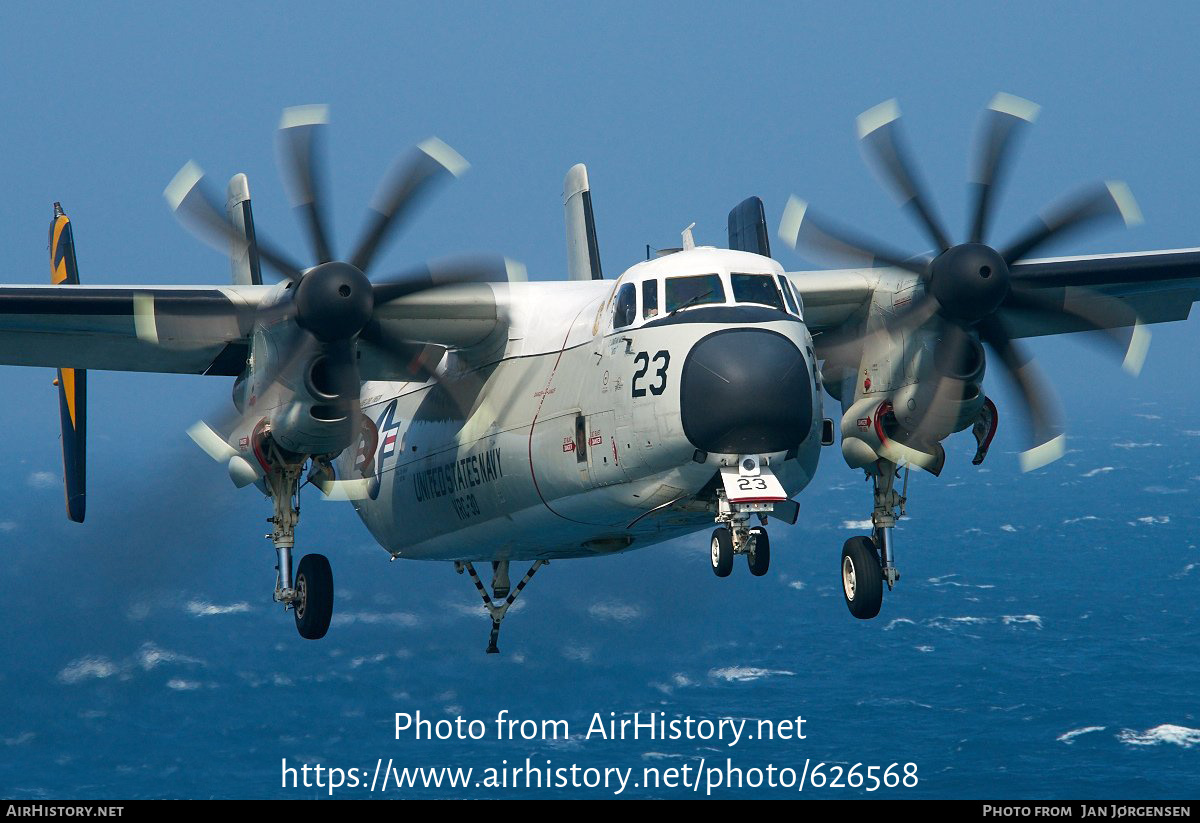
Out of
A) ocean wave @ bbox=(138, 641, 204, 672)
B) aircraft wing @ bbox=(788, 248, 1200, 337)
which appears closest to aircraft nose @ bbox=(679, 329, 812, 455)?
aircraft wing @ bbox=(788, 248, 1200, 337)

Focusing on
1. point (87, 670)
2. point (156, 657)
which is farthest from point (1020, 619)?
point (87, 670)

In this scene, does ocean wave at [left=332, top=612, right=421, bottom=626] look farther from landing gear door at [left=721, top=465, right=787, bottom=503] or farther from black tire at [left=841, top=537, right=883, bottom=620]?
landing gear door at [left=721, top=465, right=787, bottom=503]

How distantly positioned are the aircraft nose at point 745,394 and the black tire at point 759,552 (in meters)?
1.26

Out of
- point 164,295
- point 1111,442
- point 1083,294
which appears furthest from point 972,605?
point 1111,442

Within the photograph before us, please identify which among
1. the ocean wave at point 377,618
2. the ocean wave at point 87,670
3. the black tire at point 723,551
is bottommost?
the black tire at point 723,551

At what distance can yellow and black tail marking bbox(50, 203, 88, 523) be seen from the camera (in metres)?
30.4

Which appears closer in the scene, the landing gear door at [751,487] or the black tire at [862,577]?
the landing gear door at [751,487]

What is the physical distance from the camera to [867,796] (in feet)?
218

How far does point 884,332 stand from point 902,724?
48.6m

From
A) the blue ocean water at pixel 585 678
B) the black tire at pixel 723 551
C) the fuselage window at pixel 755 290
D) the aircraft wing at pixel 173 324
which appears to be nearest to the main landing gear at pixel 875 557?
the black tire at pixel 723 551

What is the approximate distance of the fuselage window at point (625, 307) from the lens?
1911cm

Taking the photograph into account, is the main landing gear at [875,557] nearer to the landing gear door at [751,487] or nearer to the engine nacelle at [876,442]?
the engine nacelle at [876,442]

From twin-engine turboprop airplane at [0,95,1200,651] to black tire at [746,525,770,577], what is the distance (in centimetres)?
5

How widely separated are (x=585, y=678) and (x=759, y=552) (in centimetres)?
4838
